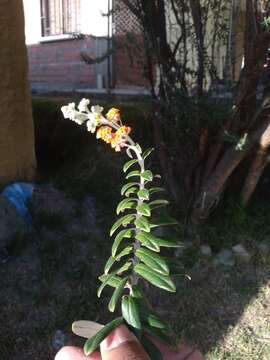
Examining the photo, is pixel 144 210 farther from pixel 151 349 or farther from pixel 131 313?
pixel 151 349

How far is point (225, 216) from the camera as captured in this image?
381cm

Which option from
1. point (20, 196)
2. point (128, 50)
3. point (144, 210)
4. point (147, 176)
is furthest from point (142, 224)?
point (20, 196)

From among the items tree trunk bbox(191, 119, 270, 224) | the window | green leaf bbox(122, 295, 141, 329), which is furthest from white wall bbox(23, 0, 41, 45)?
green leaf bbox(122, 295, 141, 329)

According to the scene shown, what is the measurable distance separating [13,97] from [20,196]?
800mm

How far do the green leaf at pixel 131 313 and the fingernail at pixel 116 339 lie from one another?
9cm

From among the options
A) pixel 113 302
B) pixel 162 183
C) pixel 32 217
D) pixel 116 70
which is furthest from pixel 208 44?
pixel 116 70

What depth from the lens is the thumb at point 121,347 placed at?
108cm

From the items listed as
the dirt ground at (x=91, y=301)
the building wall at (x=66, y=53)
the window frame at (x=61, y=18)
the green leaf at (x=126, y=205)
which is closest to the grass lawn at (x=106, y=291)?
the dirt ground at (x=91, y=301)

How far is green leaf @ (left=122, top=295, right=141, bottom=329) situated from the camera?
52.1 inches

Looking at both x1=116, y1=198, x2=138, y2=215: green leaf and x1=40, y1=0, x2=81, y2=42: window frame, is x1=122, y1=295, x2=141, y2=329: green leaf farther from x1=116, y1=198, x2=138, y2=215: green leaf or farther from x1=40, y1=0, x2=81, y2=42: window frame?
x1=40, y1=0, x2=81, y2=42: window frame

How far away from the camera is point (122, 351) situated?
1095 millimetres

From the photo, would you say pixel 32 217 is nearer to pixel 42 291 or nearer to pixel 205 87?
pixel 42 291

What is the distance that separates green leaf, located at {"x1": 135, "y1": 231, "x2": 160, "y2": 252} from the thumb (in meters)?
0.33

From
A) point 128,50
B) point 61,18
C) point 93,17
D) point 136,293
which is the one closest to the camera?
point 136,293
